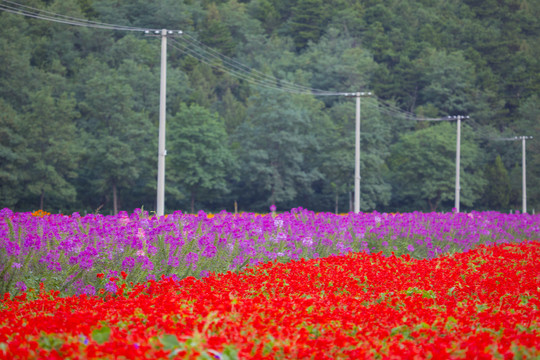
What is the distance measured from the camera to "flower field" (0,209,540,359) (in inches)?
197

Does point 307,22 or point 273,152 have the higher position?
point 307,22

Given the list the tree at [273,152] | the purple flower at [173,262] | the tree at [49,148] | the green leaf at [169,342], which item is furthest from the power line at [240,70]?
the green leaf at [169,342]

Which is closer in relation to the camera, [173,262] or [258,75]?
[173,262]

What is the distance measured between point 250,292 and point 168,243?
255 centimetres

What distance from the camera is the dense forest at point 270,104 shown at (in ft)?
162

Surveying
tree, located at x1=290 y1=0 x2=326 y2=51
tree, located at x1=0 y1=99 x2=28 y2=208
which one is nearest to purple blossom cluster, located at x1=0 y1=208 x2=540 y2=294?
tree, located at x1=0 y1=99 x2=28 y2=208

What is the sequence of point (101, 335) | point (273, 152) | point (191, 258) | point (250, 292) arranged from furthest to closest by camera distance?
point (273, 152) → point (191, 258) → point (250, 292) → point (101, 335)

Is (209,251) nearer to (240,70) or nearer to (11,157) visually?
(11,157)

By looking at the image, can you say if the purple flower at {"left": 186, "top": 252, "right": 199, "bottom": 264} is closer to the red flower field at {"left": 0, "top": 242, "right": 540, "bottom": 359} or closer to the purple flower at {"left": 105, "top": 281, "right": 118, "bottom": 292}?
the red flower field at {"left": 0, "top": 242, "right": 540, "bottom": 359}

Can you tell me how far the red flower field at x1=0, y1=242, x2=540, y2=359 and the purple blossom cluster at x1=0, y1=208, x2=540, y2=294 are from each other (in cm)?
46

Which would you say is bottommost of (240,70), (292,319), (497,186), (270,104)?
(292,319)

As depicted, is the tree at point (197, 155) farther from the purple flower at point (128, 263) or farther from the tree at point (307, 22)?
the purple flower at point (128, 263)

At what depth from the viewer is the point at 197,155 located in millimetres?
55219

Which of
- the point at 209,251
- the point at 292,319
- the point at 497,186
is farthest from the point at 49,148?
the point at 292,319
